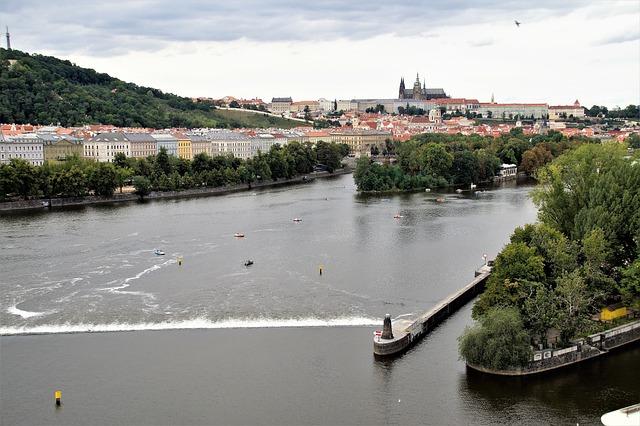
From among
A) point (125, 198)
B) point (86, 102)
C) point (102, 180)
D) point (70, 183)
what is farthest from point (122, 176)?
point (86, 102)

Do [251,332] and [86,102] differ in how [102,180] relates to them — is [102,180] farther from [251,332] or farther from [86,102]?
[86,102]

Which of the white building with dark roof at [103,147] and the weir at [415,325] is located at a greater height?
the white building with dark roof at [103,147]

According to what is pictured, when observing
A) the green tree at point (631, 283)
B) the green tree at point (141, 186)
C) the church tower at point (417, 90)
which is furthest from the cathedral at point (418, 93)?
the green tree at point (631, 283)

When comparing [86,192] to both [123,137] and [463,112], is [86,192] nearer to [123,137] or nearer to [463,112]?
[123,137]

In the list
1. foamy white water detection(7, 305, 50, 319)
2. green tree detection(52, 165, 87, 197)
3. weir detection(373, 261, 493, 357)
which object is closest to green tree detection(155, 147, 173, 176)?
green tree detection(52, 165, 87, 197)

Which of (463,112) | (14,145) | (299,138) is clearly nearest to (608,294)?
(14,145)

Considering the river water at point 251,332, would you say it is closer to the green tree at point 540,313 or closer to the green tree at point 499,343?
the green tree at point 499,343
